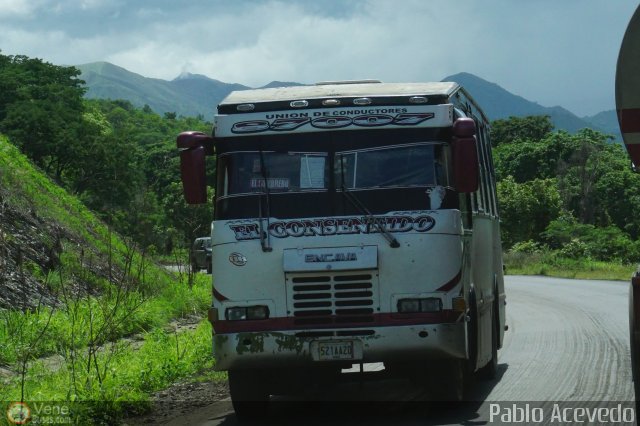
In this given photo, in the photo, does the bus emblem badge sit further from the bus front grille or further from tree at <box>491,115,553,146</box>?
tree at <box>491,115,553,146</box>

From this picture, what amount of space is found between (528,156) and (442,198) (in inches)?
3231

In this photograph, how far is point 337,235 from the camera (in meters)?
9.37

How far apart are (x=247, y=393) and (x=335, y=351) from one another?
39.7 inches

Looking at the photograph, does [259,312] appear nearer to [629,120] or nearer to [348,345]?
[348,345]

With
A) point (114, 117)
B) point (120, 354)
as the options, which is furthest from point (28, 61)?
point (114, 117)

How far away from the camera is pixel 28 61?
78.6 m

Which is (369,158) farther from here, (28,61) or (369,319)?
(28,61)

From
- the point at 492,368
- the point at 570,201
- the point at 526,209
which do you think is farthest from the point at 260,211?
the point at 570,201

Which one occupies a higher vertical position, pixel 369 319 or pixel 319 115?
pixel 319 115

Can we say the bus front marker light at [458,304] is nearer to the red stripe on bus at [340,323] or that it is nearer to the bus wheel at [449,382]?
the red stripe on bus at [340,323]

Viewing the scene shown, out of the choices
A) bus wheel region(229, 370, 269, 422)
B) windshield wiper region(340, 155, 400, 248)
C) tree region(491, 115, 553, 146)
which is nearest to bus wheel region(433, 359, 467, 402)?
windshield wiper region(340, 155, 400, 248)

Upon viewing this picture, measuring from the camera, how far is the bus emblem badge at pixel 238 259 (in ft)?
31.1

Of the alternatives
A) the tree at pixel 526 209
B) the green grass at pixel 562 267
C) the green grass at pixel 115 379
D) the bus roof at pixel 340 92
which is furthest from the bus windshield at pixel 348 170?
the tree at pixel 526 209

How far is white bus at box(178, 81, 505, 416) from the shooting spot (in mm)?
9250
